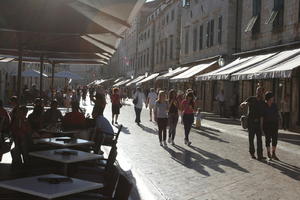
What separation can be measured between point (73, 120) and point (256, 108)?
4.33 m

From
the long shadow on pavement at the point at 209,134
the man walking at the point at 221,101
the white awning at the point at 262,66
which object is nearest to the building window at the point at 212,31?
the man walking at the point at 221,101

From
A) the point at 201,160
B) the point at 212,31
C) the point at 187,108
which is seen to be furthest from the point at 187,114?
the point at 212,31

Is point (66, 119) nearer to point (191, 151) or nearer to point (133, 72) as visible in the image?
point (191, 151)

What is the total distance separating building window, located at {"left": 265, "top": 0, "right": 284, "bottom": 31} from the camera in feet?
66.2

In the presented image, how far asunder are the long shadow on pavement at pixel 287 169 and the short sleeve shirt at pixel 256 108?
1.14 metres

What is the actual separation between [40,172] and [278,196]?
368 cm

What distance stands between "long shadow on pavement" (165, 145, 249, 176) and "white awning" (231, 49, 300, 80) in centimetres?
677

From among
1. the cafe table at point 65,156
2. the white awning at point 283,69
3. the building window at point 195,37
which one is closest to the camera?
the cafe table at point 65,156

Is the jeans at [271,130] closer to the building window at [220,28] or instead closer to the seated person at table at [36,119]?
the seated person at table at [36,119]

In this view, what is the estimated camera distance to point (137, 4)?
5.76 meters

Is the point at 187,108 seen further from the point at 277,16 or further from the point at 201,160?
the point at 277,16

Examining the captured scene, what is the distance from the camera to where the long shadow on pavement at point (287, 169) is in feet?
27.9

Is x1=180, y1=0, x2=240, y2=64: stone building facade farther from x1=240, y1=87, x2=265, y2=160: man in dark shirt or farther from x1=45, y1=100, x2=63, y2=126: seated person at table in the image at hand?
x1=45, y1=100, x2=63, y2=126: seated person at table

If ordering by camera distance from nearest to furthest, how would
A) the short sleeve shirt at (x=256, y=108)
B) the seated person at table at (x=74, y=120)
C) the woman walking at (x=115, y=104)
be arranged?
1. the seated person at table at (x=74, y=120)
2. the short sleeve shirt at (x=256, y=108)
3. the woman walking at (x=115, y=104)
